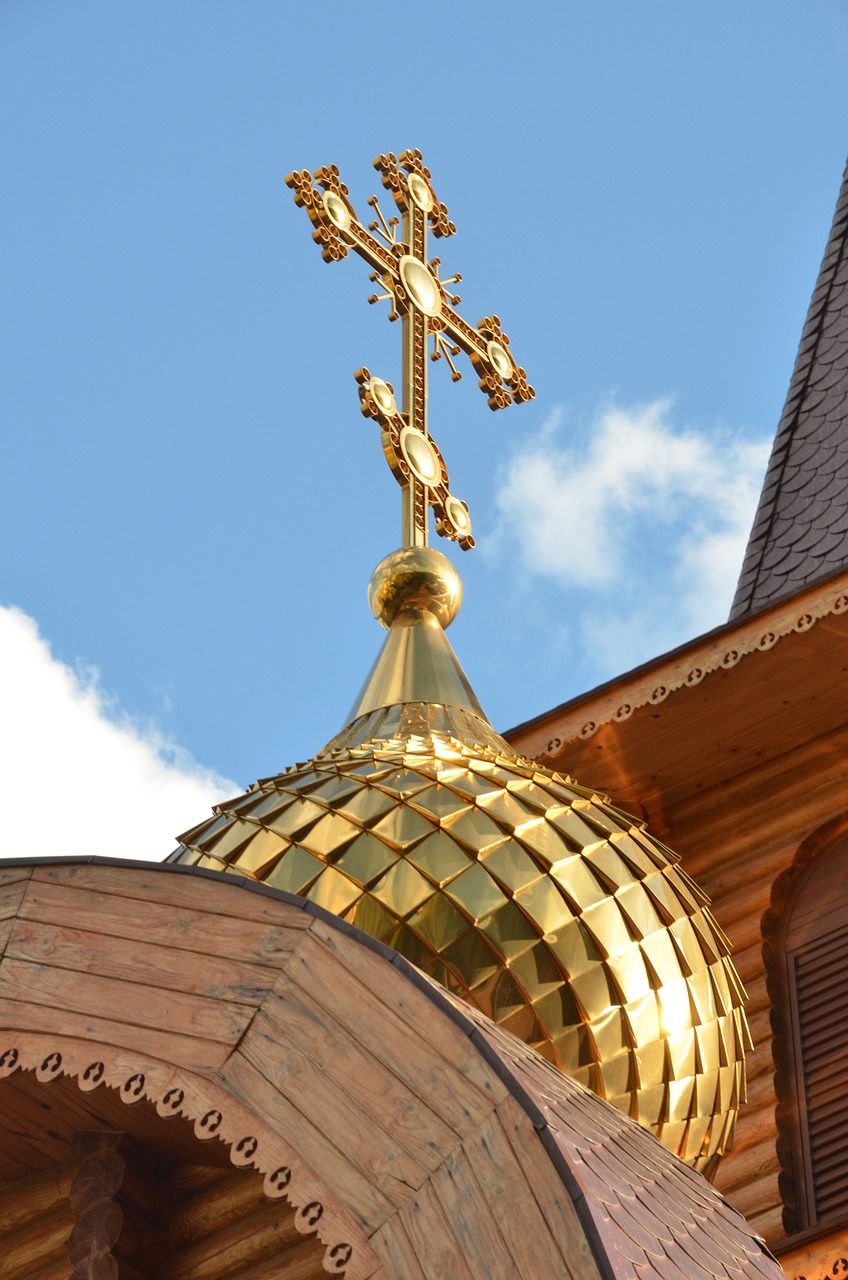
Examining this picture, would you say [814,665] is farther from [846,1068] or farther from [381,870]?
[381,870]

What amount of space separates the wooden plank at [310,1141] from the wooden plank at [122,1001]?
3.5 inches

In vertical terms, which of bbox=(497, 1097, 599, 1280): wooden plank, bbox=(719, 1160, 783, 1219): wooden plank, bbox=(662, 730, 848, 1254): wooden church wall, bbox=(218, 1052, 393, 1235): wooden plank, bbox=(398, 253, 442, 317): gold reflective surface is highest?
bbox=(398, 253, 442, 317): gold reflective surface

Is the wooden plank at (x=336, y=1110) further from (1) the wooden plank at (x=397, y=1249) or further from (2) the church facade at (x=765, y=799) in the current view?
(2) the church facade at (x=765, y=799)

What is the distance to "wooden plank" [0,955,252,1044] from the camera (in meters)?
4.61

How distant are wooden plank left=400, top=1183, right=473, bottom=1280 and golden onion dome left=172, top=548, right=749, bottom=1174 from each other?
206 cm

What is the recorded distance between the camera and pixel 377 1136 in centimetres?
431

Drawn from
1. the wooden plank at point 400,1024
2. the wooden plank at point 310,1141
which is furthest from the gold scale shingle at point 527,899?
the wooden plank at point 310,1141

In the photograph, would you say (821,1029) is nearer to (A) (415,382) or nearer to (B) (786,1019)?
(B) (786,1019)

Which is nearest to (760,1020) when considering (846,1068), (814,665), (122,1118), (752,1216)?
(846,1068)

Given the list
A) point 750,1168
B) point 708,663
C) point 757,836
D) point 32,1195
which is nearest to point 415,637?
point 708,663

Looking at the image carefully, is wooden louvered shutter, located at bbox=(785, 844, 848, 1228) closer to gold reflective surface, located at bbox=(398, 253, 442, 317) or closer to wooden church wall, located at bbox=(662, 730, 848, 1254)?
wooden church wall, located at bbox=(662, 730, 848, 1254)

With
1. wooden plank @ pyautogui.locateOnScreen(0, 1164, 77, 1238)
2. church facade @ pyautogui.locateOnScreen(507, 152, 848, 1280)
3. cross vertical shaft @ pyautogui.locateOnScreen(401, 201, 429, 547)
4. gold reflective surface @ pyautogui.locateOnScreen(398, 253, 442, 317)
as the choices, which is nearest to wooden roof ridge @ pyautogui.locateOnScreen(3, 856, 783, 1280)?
wooden plank @ pyautogui.locateOnScreen(0, 1164, 77, 1238)

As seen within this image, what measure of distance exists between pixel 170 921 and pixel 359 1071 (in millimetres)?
636

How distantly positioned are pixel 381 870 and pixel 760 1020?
229 centimetres
